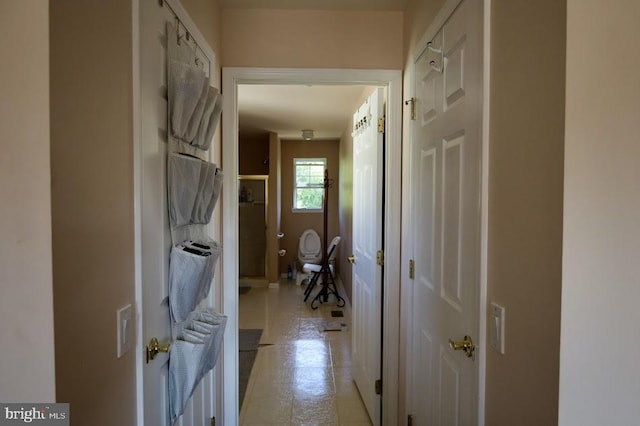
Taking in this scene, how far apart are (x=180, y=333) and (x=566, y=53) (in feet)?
4.57

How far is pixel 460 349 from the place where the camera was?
3.79ft

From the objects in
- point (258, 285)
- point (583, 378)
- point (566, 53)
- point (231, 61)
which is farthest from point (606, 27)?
point (258, 285)

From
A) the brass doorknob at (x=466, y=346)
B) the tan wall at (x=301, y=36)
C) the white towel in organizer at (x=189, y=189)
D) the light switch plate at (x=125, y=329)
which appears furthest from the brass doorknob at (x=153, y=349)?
the tan wall at (x=301, y=36)

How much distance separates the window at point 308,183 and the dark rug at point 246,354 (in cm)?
307

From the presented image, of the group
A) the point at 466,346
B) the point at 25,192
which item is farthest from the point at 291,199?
the point at 25,192

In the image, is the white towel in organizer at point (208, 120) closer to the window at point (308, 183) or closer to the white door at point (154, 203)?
the white door at point (154, 203)

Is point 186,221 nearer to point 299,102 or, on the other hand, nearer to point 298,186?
point 299,102

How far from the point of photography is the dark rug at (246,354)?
2.79 m

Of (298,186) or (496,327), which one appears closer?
(496,327)

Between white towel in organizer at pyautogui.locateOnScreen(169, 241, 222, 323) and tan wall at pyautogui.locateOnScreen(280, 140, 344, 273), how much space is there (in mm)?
5213

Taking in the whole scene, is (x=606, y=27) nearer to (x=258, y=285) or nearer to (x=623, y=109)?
(x=623, y=109)

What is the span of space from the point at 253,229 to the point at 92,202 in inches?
217

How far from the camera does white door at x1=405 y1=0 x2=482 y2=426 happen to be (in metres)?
1.09

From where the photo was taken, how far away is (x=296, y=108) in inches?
161
